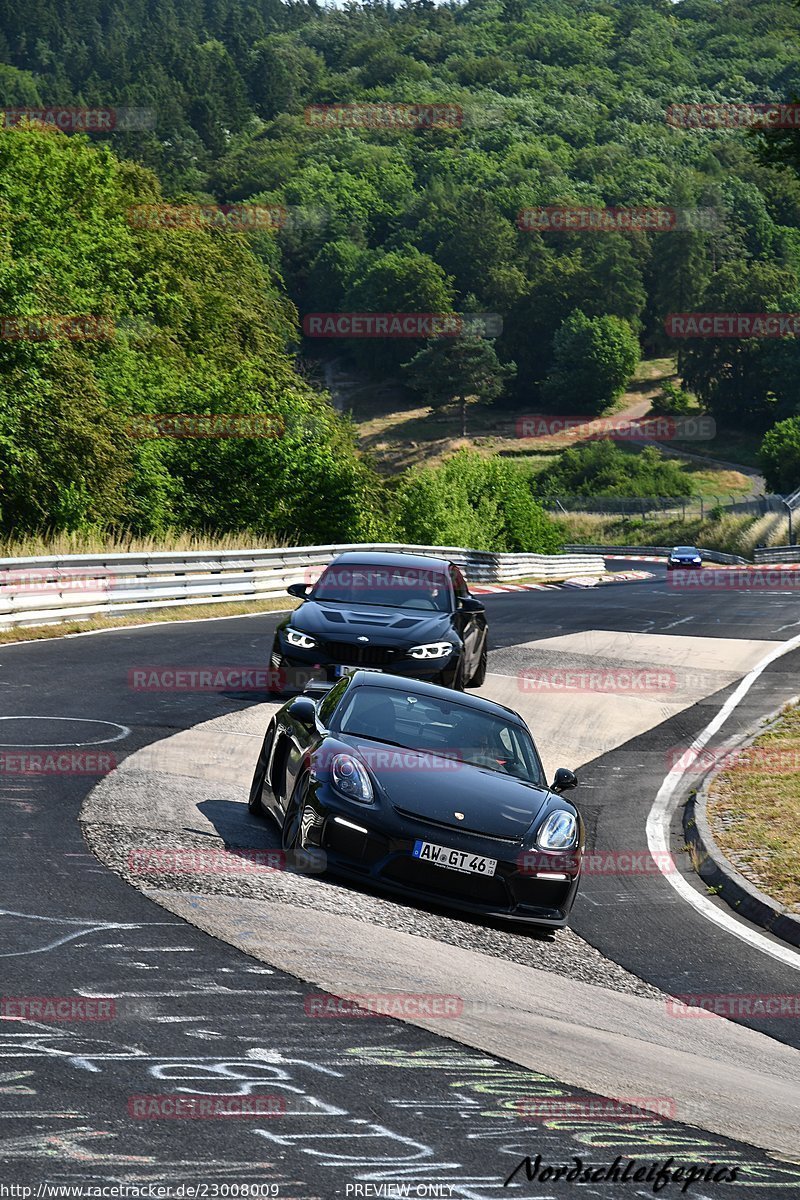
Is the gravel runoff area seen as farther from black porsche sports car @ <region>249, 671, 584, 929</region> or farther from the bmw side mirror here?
the bmw side mirror

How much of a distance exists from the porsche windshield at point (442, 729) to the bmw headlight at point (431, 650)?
467cm

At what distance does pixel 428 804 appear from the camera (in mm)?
8688

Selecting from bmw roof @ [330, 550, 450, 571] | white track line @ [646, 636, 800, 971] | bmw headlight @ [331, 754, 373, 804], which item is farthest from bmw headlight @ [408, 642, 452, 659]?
bmw headlight @ [331, 754, 373, 804]

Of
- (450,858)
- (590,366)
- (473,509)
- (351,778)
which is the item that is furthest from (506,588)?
(590,366)

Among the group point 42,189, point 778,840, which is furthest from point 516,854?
point 42,189

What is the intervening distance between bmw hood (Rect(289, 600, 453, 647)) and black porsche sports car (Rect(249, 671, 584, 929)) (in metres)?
4.58

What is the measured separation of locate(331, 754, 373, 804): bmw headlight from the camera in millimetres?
8711

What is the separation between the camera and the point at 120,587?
941 inches

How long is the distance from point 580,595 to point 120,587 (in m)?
16.1

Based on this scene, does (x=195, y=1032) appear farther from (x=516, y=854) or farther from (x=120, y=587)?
(x=120, y=587)

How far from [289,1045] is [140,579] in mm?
19557

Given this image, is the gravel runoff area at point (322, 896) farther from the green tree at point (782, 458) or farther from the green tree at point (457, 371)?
the green tree at point (457, 371)

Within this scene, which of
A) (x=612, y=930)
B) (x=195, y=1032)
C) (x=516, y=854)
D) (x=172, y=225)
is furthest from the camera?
(x=172, y=225)

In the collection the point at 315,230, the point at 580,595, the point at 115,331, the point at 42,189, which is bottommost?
the point at 580,595
